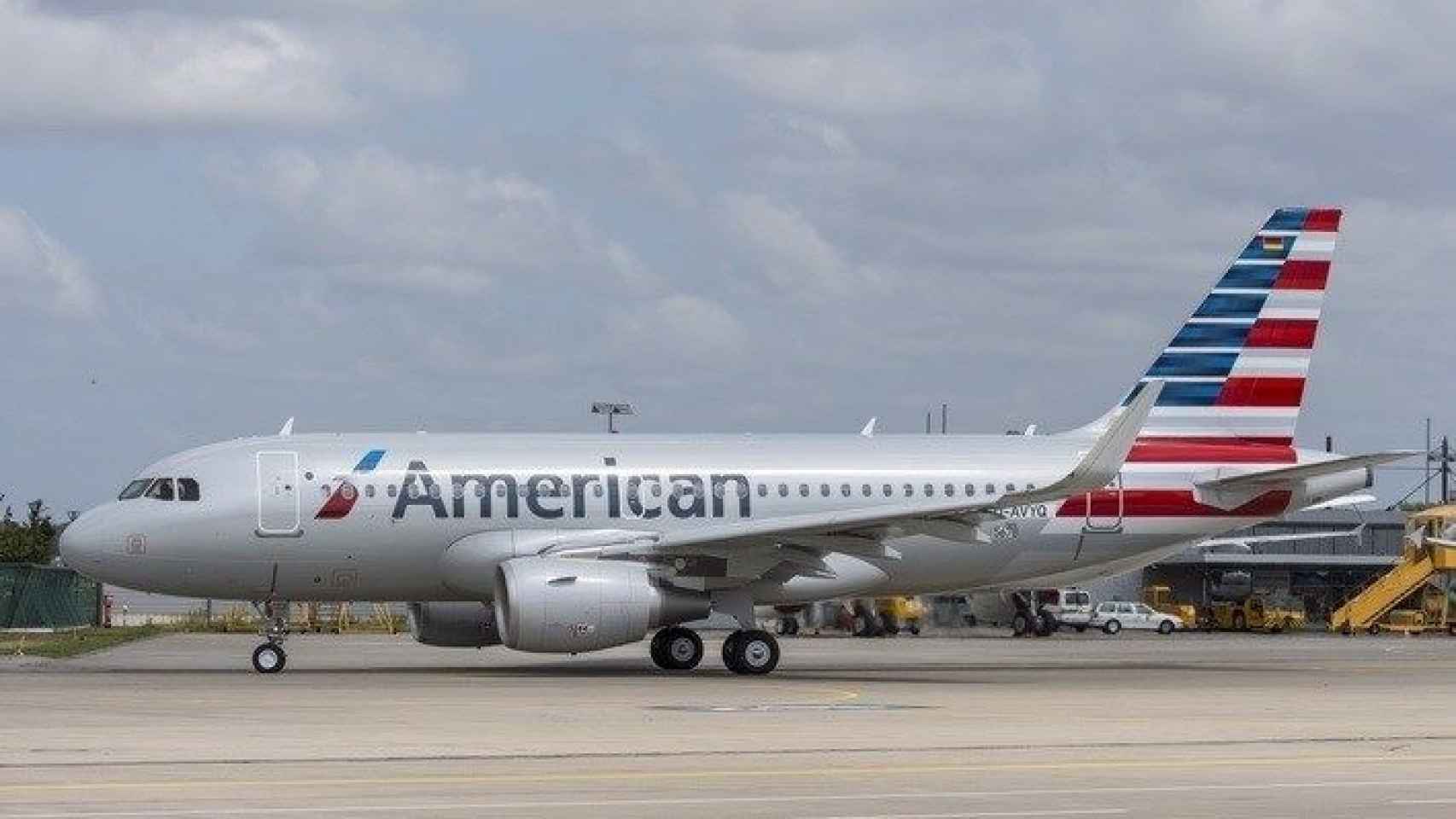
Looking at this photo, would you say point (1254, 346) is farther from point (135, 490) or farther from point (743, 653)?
point (135, 490)

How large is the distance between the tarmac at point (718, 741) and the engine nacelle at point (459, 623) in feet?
2.70

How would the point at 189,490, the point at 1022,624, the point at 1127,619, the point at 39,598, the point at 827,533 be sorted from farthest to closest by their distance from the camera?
1. the point at 1127,619
2. the point at 1022,624
3. the point at 39,598
4. the point at 189,490
5. the point at 827,533

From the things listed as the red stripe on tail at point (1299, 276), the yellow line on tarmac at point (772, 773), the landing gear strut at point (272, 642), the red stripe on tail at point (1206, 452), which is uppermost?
the red stripe on tail at point (1299, 276)

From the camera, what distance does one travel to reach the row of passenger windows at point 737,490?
40.1m

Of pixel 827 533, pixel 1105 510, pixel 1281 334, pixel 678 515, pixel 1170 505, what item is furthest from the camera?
pixel 1281 334

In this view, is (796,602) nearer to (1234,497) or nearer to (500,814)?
(1234,497)

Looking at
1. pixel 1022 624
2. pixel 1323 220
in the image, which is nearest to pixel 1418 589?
pixel 1022 624

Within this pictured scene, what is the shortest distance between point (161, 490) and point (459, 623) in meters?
5.59

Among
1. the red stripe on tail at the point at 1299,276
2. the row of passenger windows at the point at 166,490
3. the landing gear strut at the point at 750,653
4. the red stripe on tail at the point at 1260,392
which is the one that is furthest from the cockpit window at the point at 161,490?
the red stripe on tail at the point at 1299,276

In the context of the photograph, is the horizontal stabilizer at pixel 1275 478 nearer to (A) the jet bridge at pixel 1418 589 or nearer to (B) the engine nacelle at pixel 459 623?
(B) the engine nacelle at pixel 459 623

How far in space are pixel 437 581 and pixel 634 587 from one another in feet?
14.8

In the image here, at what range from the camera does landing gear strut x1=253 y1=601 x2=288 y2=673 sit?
39.6 metres

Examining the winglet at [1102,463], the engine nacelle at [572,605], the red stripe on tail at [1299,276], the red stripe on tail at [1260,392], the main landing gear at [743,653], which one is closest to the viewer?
the winglet at [1102,463]

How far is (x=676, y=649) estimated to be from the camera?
40.6 metres
